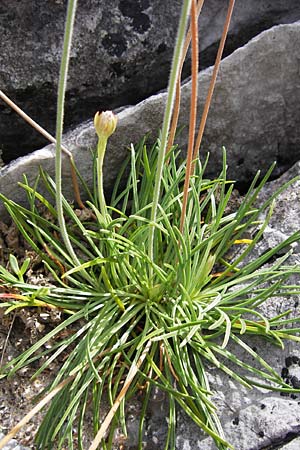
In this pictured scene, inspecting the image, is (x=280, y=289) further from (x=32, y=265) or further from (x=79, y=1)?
(x=79, y=1)

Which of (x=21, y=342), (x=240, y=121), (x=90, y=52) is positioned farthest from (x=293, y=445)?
(x=90, y=52)

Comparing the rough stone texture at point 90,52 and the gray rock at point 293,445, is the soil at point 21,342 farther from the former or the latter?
the gray rock at point 293,445

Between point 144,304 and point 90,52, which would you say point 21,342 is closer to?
point 144,304

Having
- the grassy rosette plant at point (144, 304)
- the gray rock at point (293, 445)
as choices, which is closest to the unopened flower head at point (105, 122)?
the grassy rosette plant at point (144, 304)

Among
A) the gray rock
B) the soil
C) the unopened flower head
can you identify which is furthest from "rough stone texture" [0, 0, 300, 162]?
the gray rock

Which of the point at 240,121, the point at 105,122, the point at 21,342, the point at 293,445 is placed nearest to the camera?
the point at 105,122

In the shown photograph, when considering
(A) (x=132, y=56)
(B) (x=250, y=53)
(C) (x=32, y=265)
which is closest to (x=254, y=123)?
Result: (B) (x=250, y=53)
